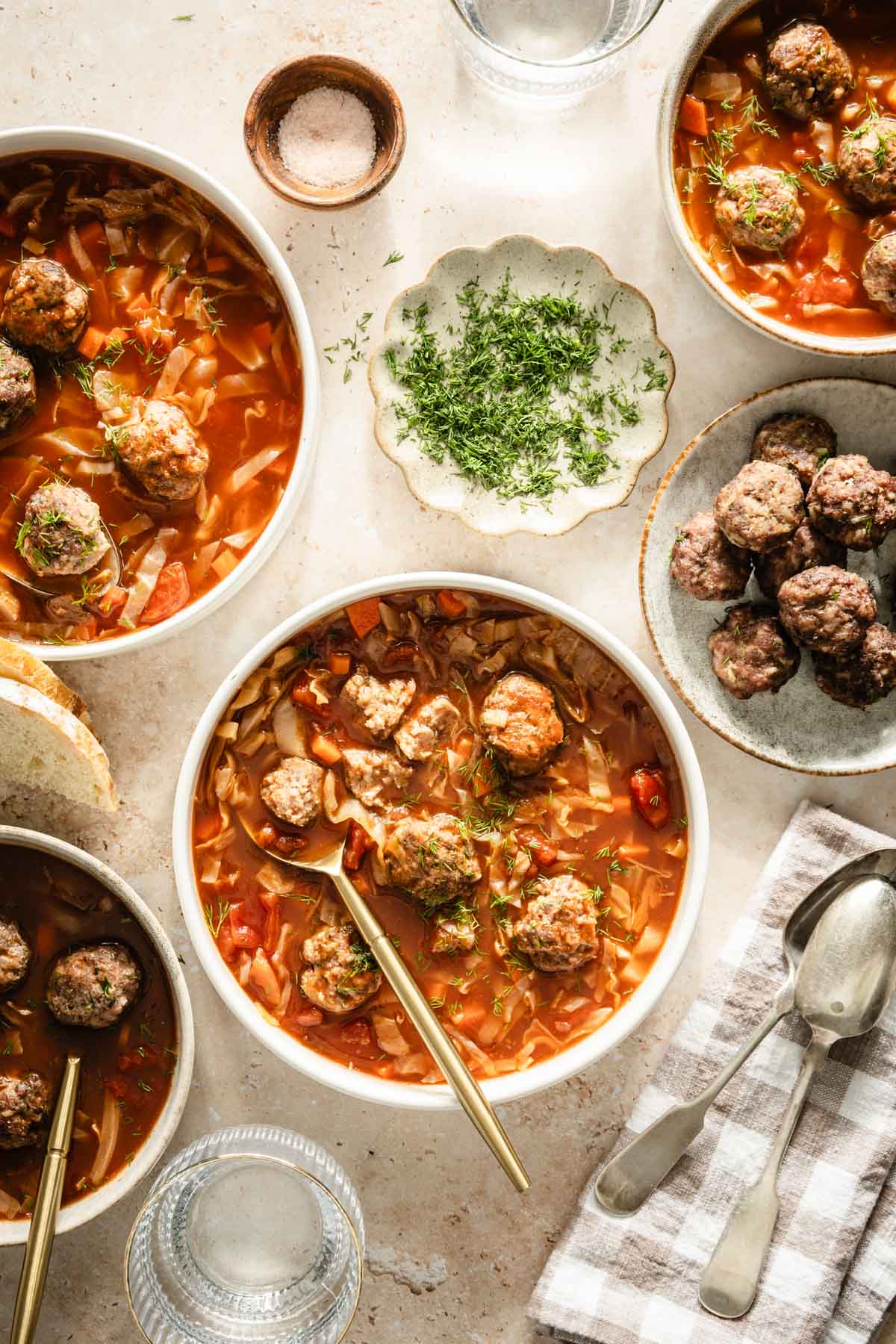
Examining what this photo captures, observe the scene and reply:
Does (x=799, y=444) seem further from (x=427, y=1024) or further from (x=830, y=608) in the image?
(x=427, y=1024)

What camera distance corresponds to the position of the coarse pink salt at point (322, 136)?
4285mm

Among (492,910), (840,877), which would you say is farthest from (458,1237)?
(840,877)

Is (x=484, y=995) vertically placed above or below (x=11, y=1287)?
above

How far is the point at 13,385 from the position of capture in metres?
4.12

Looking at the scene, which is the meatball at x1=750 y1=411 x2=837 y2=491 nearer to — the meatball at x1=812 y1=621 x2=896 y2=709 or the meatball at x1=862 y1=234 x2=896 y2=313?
the meatball at x1=862 y1=234 x2=896 y2=313

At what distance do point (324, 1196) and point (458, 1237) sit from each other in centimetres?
70

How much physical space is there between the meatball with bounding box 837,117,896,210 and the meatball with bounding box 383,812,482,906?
282 centimetres

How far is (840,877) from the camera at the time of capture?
14.2 ft

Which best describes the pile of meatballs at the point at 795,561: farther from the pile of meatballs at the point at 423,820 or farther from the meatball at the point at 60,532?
the meatball at the point at 60,532

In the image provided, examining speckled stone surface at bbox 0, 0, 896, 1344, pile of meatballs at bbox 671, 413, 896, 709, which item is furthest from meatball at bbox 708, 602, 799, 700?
speckled stone surface at bbox 0, 0, 896, 1344

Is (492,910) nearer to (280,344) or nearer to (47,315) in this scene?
(280,344)

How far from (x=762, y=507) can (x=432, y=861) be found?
69.5 inches

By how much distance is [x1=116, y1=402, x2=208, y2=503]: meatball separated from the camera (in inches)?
163

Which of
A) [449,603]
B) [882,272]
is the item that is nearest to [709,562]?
[449,603]
